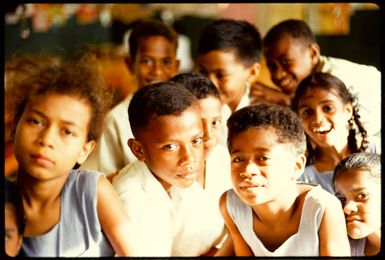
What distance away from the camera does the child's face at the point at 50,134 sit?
0.80 metres

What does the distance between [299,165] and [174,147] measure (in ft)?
0.58

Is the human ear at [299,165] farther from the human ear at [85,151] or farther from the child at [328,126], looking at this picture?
the human ear at [85,151]

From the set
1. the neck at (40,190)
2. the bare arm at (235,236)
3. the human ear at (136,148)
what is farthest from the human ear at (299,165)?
the neck at (40,190)

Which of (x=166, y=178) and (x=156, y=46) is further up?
(x=156, y=46)

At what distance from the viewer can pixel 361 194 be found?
875mm

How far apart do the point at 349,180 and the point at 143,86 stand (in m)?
0.33

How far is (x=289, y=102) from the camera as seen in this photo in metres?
0.93

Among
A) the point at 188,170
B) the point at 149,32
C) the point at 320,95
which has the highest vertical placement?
the point at 149,32

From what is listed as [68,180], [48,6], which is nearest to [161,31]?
[48,6]

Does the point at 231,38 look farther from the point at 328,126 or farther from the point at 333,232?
the point at 333,232

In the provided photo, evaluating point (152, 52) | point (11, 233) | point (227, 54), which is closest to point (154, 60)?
point (152, 52)

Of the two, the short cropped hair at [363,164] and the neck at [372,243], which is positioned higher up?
the short cropped hair at [363,164]

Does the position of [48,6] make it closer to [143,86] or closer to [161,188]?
[143,86]

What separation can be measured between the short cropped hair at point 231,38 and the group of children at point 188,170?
0.05 metres
